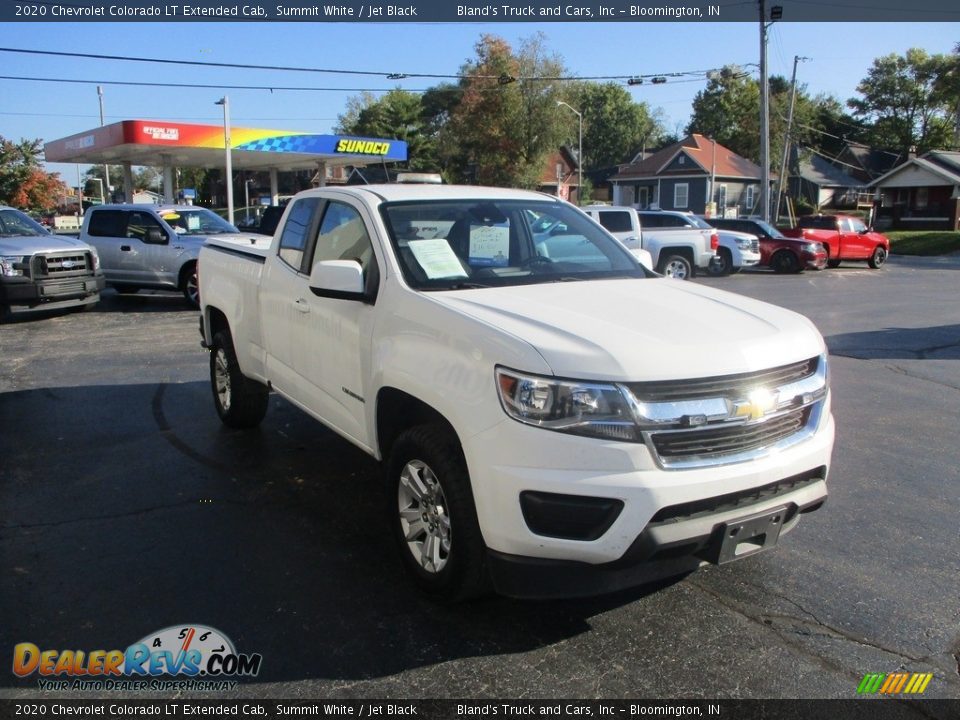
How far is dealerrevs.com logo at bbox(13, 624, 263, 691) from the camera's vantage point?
312 cm

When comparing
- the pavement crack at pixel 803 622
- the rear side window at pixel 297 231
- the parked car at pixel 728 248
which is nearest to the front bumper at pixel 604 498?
the pavement crack at pixel 803 622

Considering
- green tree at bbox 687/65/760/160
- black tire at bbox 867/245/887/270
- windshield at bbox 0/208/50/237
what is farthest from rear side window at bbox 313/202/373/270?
green tree at bbox 687/65/760/160

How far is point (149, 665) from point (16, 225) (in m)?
13.0

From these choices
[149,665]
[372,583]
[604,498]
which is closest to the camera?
[604,498]

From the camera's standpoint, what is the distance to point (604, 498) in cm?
291

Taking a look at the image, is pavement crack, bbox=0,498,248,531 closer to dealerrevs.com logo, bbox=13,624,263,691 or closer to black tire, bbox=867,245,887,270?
dealerrevs.com logo, bbox=13,624,263,691

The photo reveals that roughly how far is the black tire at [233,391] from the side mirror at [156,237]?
29.7 feet

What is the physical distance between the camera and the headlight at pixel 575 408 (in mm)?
2957

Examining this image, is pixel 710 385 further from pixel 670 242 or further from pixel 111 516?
pixel 670 242

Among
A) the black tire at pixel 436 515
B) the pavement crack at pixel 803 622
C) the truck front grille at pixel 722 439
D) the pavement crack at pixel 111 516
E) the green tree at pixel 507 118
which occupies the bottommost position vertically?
the pavement crack at pixel 803 622

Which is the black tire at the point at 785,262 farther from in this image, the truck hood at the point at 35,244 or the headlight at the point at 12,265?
the headlight at the point at 12,265

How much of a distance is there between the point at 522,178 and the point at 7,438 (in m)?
47.8

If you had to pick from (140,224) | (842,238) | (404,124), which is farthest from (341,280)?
(404,124)

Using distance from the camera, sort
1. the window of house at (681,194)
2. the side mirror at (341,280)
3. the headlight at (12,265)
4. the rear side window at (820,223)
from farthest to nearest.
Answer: the window of house at (681,194), the rear side window at (820,223), the headlight at (12,265), the side mirror at (341,280)
